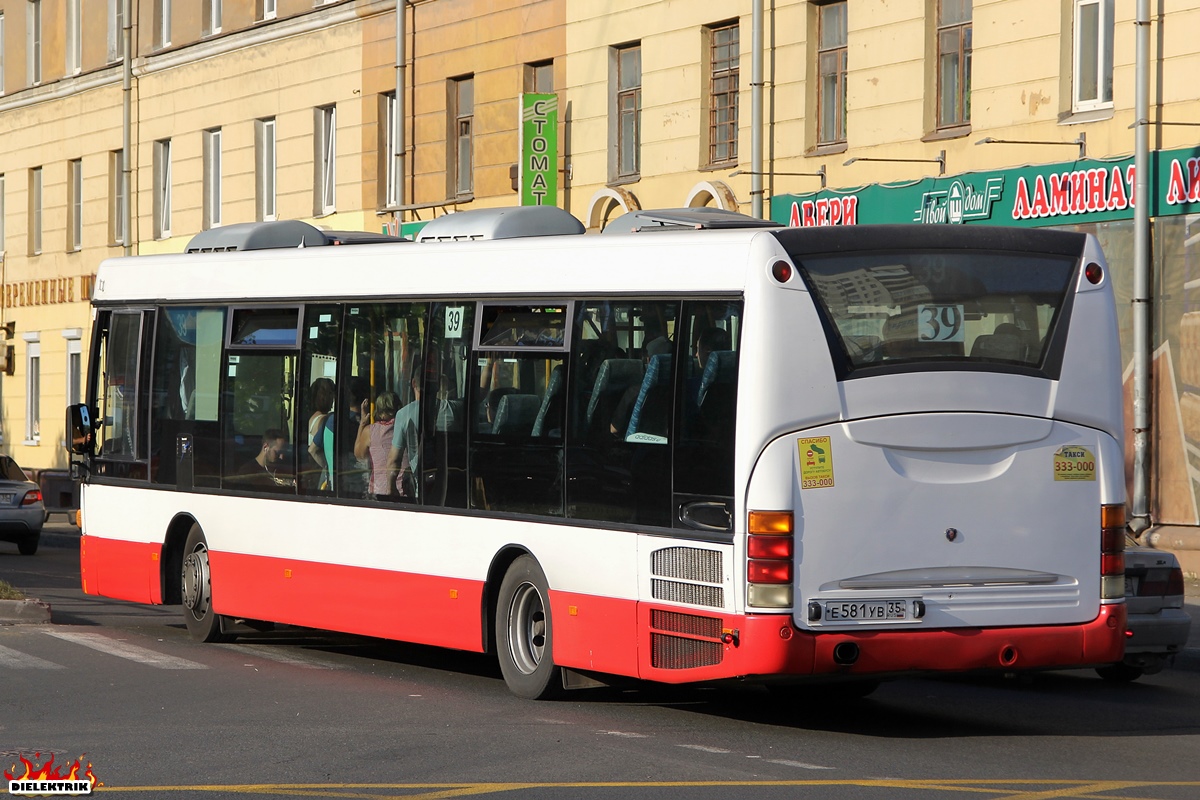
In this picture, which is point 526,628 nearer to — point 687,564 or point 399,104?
point 687,564

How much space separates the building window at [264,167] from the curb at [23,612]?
2125 cm

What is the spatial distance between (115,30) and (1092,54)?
2634 cm

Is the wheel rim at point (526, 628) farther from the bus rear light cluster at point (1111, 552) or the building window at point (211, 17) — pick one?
the building window at point (211, 17)

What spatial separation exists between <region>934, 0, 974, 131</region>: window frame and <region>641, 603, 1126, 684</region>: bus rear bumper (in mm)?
13214

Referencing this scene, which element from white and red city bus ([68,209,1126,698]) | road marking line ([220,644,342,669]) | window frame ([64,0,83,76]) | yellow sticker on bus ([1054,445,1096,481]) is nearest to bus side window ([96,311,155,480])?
road marking line ([220,644,342,669])

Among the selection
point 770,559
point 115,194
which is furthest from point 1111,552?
point 115,194

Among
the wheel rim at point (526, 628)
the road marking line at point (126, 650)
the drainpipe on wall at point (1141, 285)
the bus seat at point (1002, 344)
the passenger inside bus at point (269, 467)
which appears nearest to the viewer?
the bus seat at point (1002, 344)

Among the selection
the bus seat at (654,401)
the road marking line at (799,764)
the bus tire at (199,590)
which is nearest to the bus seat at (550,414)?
the bus seat at (654,401)

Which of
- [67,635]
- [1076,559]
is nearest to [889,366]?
[1076,559]

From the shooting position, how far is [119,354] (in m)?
16.4

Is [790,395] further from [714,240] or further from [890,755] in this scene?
[890,755]

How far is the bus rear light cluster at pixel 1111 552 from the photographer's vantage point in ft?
35.0

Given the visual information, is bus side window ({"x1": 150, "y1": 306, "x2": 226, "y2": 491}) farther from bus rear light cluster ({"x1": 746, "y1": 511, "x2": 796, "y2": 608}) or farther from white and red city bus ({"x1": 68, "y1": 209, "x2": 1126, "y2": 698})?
bus rear light cluster ({"x1": 746, "y1": 511, "x2": 796, "y2": 608})

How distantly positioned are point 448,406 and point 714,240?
8.53ft
